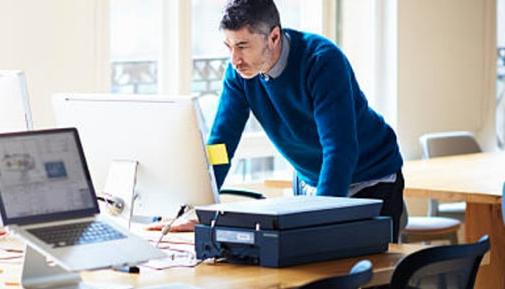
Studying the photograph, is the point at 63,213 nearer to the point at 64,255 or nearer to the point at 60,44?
the point at 64,255

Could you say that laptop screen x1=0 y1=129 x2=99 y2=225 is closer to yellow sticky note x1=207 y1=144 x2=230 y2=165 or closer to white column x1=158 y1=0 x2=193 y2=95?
yellow sticky note x1=207 y1=144 x2=230 y2=165

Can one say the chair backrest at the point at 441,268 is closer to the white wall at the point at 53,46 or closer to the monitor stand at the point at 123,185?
the monitor stand at the point at 123,185

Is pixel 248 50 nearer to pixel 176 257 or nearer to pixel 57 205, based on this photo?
pixel 176 257

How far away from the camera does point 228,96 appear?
3.54 metres

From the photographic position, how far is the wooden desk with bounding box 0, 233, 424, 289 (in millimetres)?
2666

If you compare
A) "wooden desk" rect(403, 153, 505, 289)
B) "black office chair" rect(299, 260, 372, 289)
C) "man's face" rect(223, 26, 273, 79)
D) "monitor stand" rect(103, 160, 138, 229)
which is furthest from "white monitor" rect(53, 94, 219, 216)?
"wooden desk" rect(403, 153, 505, 289)

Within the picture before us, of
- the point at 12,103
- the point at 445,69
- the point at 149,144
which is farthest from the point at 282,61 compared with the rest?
the point at 445,69

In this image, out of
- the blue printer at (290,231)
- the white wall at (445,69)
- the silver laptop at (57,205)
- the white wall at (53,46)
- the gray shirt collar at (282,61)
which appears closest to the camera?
the silver laptop at (57,205)

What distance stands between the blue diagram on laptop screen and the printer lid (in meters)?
0.48

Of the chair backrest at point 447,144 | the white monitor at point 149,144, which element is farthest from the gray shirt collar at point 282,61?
the chair backrest at point 447,144

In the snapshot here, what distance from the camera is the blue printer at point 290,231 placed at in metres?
2.83

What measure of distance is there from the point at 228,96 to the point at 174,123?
0.51 m

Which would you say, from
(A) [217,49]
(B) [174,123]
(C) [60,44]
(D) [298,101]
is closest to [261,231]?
(B) [174,123]

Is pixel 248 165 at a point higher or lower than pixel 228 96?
lower
